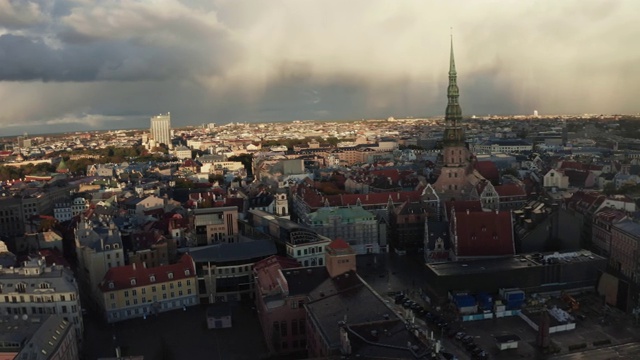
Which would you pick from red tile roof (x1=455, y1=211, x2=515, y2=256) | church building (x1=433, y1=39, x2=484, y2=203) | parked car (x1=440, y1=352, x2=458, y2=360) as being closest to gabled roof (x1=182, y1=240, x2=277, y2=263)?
red tile roof (x1=455, y1=211, x2=515, y2=256)

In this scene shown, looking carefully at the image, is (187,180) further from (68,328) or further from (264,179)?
(68,328)

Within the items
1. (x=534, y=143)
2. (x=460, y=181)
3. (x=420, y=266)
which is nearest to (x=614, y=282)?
(x=420, y=266)

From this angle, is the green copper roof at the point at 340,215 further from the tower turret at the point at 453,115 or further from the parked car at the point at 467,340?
the parked car at the point at 467,340

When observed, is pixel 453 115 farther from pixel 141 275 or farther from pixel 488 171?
pixel 141 275

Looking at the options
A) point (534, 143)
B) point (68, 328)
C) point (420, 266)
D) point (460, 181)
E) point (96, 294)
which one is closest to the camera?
point (68, 328)

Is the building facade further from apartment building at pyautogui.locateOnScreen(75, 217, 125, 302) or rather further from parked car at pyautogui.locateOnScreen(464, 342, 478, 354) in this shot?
parked car at pyautogui.locateOnScreen(464, 342, 478, 354)

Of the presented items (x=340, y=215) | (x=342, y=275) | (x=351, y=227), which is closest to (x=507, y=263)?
(x=342, y=275)

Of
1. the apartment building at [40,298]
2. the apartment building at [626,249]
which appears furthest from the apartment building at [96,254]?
the apartment building at [626,249]
